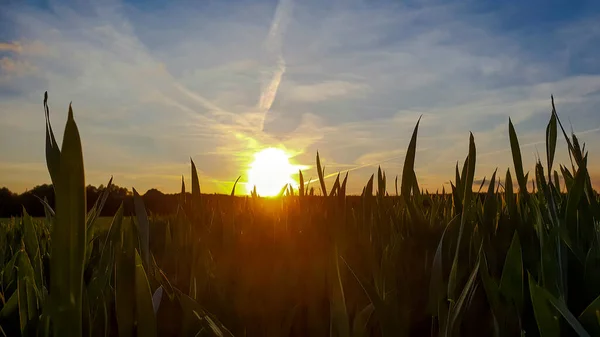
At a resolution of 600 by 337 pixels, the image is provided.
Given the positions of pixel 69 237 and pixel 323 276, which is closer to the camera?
pixel 69 237

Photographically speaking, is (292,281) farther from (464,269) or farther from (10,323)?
(10,323)

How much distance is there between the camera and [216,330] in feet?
2.03

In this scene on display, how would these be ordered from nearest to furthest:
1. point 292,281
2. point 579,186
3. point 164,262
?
point 579,186
point 292,281
point 164,262

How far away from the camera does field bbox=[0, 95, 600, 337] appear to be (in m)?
0.58

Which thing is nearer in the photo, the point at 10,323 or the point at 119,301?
the point at 119,301

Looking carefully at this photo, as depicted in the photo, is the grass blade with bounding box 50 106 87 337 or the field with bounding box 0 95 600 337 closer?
the grass blade with bounding box 50 106 87 337

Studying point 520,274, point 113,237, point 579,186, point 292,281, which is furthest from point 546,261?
point 113,237

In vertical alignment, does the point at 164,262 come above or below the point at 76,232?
below

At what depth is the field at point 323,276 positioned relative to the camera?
58 centimetres

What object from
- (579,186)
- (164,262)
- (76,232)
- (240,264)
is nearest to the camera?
(76,232)

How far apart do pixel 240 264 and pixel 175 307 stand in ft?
1.02

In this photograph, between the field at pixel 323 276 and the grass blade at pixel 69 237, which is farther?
the field at pixel 323 276

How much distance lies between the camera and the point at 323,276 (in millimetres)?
883

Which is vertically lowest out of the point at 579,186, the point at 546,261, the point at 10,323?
the point at 10,323
